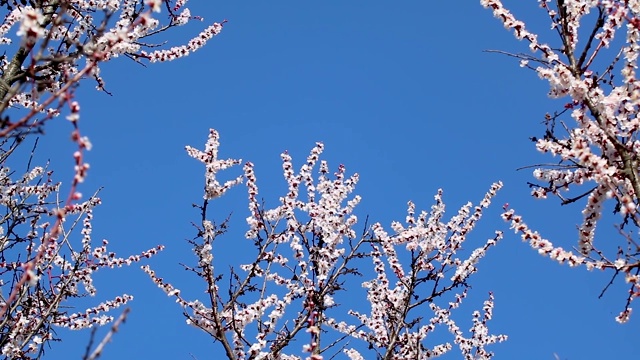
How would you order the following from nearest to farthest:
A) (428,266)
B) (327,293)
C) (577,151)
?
1. (577,151)
2. (327,293)
3. (428,266)

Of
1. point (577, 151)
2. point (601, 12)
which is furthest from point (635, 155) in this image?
point (601, 12)

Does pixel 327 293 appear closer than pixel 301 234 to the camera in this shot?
Yes

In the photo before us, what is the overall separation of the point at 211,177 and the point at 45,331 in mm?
3039

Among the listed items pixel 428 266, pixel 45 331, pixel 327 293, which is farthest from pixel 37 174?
pixel 428 266

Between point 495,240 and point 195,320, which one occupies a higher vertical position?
point 495,240

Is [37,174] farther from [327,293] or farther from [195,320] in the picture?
[327,293]

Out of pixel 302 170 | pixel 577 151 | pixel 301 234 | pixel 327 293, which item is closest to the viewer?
pixel 577 151

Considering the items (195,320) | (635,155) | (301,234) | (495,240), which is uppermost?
(495,240)

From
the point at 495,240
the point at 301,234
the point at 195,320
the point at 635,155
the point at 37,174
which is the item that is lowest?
the point at 195,320

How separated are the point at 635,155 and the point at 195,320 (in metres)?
5.41

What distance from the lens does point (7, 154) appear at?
689 cm

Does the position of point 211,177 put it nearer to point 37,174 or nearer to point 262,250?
point 262,250

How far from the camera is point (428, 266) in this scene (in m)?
9.44

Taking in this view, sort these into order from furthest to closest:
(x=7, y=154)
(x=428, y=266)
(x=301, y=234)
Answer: (x=428, y=266), (x=301, y=234), (x=7, y=154)
